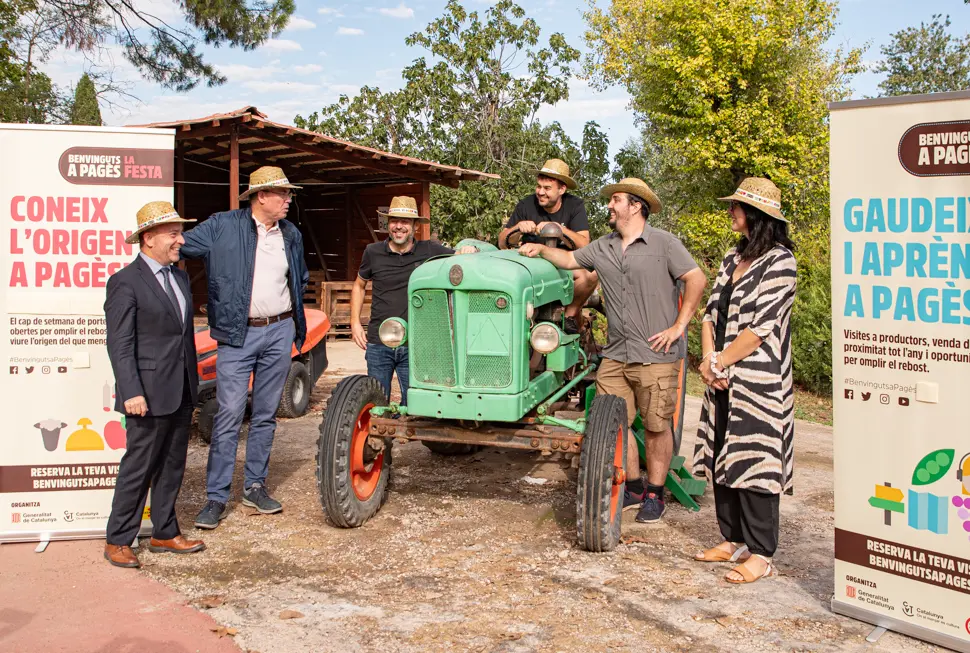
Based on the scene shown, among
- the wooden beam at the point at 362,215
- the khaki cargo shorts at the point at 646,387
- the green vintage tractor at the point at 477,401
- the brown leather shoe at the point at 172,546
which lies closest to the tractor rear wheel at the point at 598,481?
the green vintage tractor at the point at 477,401

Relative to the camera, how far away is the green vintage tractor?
441 cm

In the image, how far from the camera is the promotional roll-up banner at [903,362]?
3.27 meters

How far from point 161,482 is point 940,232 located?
3.81 meters

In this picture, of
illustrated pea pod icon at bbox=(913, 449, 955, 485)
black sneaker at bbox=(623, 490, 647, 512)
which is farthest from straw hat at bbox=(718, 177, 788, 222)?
black sneaker at bbox=(623, 490, 647, 512)

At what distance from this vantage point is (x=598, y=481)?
168 inches

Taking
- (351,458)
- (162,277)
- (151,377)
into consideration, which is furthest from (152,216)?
(351,458)

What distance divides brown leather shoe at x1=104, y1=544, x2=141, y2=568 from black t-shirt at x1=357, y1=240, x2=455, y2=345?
2.09 meters

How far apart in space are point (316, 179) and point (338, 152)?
353 centimetres

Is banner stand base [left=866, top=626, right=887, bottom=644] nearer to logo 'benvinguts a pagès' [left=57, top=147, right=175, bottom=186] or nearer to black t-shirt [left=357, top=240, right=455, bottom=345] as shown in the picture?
black t-shirt [left=357, top=240, right=455, bottom=345]

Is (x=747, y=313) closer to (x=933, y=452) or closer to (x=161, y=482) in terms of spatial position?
(x=933, y=452)

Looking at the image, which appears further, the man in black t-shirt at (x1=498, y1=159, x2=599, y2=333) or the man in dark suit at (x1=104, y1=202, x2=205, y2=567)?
the man in black t-shirt at (x1=498, y1=159, x2=599, y2=333)

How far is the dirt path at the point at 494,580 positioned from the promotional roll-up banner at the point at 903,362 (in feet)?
0.85

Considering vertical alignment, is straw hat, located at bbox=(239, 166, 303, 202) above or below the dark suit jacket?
above

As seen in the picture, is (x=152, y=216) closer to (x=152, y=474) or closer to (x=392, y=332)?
(x=152, y=474)
